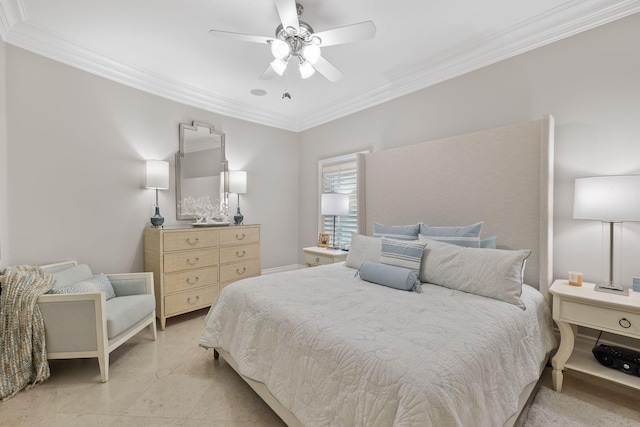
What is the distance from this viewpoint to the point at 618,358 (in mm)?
1867

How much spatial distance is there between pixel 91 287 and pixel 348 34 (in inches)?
109

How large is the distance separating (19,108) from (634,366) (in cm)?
507

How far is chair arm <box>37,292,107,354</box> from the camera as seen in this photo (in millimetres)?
2037

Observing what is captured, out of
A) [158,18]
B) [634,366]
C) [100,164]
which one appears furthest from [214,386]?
Answer: [158,18]

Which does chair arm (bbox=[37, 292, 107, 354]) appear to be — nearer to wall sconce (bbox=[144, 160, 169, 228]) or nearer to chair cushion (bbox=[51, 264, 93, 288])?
chair cushion (bbox=[51, 264, 93, 288])

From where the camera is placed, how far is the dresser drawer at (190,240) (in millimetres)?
3084

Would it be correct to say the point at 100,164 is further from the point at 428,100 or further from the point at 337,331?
the point at 428,100

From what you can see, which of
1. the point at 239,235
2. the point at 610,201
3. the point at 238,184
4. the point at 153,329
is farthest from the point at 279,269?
the point at 610,201

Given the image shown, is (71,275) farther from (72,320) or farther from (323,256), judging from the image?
(323,256)

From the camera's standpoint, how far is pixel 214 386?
6.74 feet

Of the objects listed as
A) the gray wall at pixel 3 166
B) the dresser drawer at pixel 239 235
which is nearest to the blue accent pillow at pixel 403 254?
the dresser drawer at pixel 239 235

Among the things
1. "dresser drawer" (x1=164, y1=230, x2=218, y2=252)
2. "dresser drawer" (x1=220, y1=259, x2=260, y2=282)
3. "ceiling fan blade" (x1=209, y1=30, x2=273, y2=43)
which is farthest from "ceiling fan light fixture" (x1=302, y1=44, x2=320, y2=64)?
"dresser drawer" (x1=220, y1=259, x2=260, y2=282)

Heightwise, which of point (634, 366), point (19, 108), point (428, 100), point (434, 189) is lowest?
point (634, 366)

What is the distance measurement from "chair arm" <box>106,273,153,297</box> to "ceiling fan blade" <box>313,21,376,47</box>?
8.59 ft
